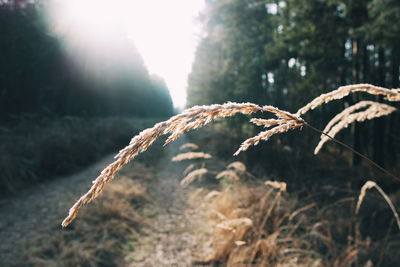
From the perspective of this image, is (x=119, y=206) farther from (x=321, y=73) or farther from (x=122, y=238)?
(x=321, y=73)

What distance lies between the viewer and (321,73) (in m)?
9.48

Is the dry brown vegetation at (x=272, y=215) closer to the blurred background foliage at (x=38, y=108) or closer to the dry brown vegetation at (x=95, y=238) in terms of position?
the dry brown vegetation at (x=95, y=238)

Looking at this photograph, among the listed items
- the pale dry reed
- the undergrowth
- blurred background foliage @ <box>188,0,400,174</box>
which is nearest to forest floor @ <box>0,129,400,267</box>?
the undergrowth

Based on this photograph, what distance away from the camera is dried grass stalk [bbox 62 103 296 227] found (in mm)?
670

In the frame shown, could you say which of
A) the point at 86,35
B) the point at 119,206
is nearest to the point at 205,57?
the point at 86,35

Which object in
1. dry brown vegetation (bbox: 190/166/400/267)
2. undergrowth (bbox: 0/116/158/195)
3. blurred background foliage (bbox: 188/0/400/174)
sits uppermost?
blurred background foliage (bbox: 188/0/400/174)

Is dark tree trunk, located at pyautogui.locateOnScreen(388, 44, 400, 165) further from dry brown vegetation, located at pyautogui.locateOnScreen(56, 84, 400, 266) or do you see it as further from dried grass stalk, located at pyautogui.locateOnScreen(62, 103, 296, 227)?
dried grass stalk, located at pyautogui.locateOnScreen(62, 103, 296, 227)

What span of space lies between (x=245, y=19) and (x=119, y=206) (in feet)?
44.4

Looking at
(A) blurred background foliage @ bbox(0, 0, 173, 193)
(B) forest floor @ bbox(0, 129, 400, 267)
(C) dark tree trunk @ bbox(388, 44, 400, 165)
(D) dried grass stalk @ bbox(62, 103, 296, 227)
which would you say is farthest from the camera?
(C) dark tree trunk @ bbox(388, 44, 400, 165)

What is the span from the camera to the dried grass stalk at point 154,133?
670 mm

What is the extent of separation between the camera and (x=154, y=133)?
2.29 ft

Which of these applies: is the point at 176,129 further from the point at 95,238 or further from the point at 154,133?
the point at 95,238

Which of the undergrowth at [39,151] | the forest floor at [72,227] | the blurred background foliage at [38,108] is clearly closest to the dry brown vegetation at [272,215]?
the forest floor at [72,227]

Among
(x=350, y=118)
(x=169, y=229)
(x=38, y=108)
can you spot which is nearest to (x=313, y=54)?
(x=169, y=229)
